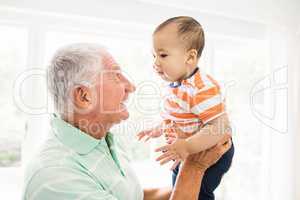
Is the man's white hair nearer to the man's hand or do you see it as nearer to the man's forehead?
the man's forehead

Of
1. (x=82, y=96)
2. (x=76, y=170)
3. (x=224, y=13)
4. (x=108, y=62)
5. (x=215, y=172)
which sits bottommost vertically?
(x=215, y=172)

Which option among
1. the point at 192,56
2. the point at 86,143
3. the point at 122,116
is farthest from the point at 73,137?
the point at 192,56

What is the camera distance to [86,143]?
2.91ft

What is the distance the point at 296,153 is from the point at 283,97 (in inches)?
17.5

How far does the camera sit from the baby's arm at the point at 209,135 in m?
0.99

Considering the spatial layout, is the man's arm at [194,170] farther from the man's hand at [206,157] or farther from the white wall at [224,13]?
the white wall at [224,13]

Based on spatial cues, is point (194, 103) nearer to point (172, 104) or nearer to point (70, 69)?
point (172, 104)

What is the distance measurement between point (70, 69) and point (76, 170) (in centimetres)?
30

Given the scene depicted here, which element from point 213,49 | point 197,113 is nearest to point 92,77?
point 197,113

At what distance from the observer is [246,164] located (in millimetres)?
2428

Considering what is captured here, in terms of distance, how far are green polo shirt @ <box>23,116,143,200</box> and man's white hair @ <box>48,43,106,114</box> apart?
3.4 inches

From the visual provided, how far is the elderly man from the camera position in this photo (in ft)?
2.50

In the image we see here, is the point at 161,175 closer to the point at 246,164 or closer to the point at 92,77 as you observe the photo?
the point at 246,164

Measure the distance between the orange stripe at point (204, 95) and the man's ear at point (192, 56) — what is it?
0.14m
